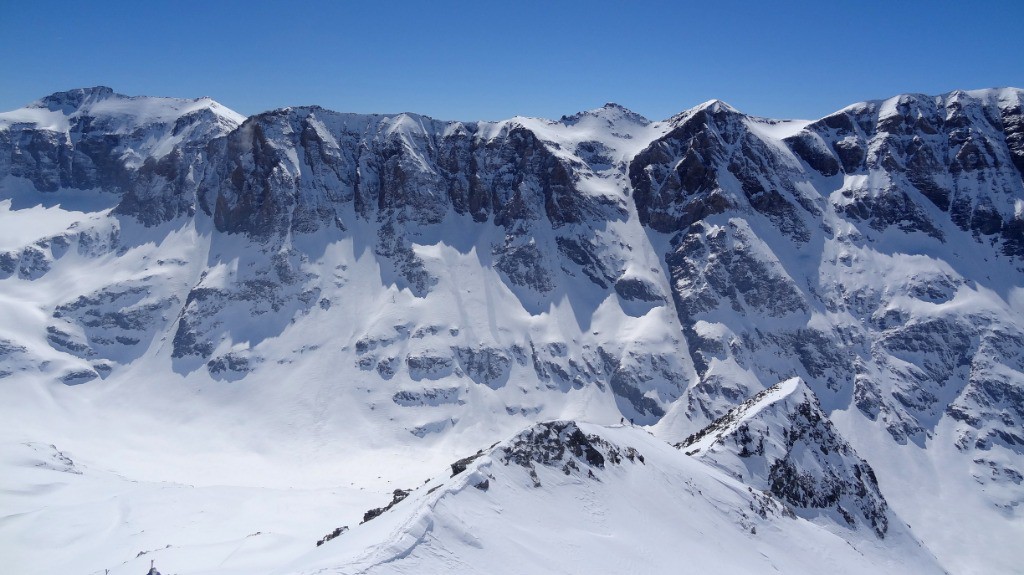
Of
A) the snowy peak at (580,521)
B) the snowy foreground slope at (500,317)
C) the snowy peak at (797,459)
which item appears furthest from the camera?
the snowy foreground slope at (500,317)

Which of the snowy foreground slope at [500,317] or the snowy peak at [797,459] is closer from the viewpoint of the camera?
the snowy peak at [797,459]

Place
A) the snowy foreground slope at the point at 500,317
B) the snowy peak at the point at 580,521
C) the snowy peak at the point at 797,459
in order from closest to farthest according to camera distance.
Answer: the snowy peak at the point at 580,521 < the snowy peak at the point at 797,459 < the snowy foreground slope at the point at 500,317

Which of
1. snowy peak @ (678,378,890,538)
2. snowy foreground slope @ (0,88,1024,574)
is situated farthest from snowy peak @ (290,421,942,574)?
snowy foreground slope @ (0,88,1024,574)

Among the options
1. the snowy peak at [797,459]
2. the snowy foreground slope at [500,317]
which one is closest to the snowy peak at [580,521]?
the snowy peak at [797,459]

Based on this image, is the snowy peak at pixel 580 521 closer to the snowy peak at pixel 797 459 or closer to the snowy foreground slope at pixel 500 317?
the snowy peak at pixel 797 459
